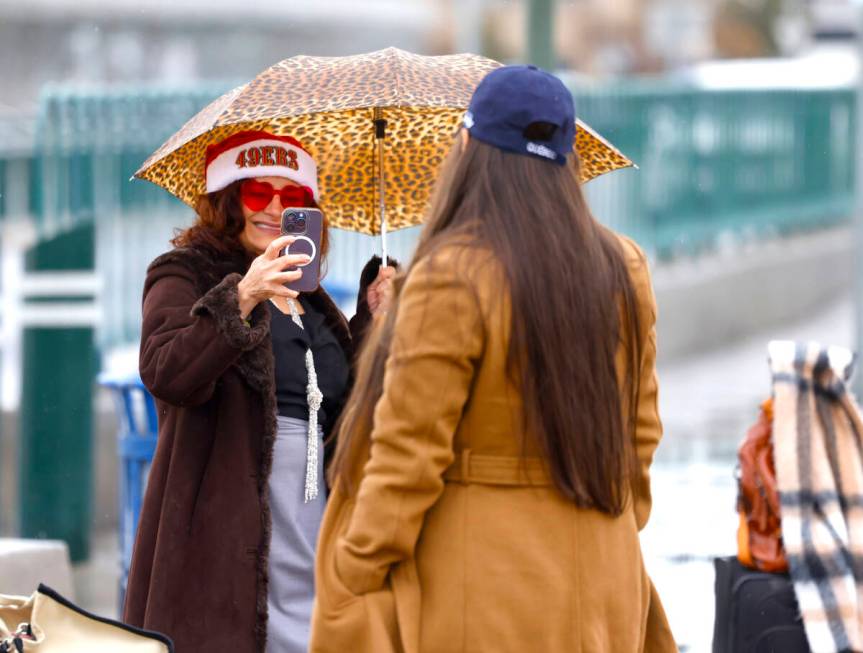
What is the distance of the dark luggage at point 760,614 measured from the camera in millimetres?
3750

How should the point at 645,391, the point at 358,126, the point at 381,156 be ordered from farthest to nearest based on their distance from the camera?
the point at 358,126 < the point at 381,156 < the point at 645,391

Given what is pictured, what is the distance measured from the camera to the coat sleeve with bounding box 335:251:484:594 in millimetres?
2762

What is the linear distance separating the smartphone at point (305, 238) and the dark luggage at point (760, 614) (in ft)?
4.21

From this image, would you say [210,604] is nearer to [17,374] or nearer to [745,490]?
[745,490]

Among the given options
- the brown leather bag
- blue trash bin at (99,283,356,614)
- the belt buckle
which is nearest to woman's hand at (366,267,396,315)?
the brown leather bag

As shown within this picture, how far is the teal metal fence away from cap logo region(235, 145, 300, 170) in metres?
3.52

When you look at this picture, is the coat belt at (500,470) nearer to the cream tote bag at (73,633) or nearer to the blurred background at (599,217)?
the cream tote bag at (73,633)

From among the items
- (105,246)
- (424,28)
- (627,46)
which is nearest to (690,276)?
(105,246)

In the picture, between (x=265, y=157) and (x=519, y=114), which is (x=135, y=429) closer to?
(x=265, y=157)

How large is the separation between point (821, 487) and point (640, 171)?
924 cm

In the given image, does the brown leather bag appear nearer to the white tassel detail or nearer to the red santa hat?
the white tassel detail

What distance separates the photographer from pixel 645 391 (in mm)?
3025

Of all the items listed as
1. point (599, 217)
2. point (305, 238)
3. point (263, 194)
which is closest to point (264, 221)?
point (263, 194)

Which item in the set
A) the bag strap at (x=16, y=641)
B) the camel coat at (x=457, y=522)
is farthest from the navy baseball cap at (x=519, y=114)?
the bag strap at (x=16, y=641)
